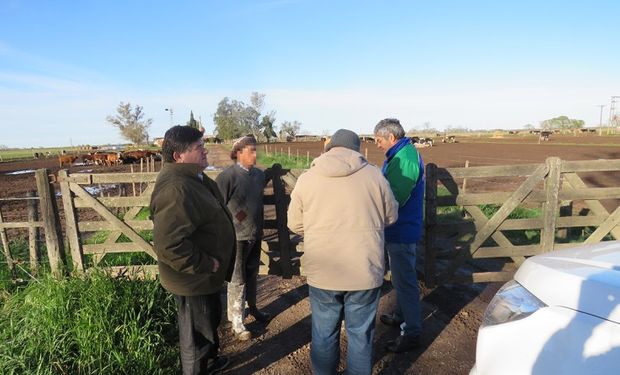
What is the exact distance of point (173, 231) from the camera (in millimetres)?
2393

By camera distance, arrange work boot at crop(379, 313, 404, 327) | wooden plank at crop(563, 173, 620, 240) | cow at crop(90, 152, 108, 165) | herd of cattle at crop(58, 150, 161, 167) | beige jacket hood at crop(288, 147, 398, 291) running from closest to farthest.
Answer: beige jacket hood at crop(288, 147, 398, 291)
work boot at crop(379, 313, 404, 327)
wooden plank at crop(563, 173, 620, 240)
herd of cattle at crop(58, 150, 161, 167)
cow at crop(90, 152, 108, 165)

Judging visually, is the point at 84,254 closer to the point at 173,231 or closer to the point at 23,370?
the point at 23,370

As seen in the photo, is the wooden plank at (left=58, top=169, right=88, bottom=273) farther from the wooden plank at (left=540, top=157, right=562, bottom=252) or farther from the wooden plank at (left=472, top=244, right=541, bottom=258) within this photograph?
the wooden plank at (left=540, top=157, right=562, bottom=252)

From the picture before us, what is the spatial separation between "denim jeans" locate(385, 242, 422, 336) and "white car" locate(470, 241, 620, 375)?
1.47m

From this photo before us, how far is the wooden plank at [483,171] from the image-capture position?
4.46 metres

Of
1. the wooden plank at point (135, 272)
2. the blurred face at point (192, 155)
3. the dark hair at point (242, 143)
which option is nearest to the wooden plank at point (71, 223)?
the wooden plank at point (135, 272)

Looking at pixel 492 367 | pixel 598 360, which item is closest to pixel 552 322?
pixel 598 360

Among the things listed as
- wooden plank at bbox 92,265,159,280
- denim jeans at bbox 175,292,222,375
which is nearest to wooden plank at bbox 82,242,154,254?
wooden plank at bbox 92,265,159,280

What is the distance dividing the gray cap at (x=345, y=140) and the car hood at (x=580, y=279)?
119 cm

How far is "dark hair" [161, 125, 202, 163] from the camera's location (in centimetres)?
259

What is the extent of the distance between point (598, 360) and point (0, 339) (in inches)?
149

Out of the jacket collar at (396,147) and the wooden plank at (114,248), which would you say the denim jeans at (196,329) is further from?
the wooden plank at (114,248)

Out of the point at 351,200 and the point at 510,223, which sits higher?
the point at 351,200

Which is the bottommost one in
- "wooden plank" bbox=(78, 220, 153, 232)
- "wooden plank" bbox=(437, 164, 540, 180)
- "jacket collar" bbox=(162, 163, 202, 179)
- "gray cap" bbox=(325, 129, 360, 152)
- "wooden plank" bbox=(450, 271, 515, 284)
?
"wooden plank" bbox=(450, 271, 515, 284)
